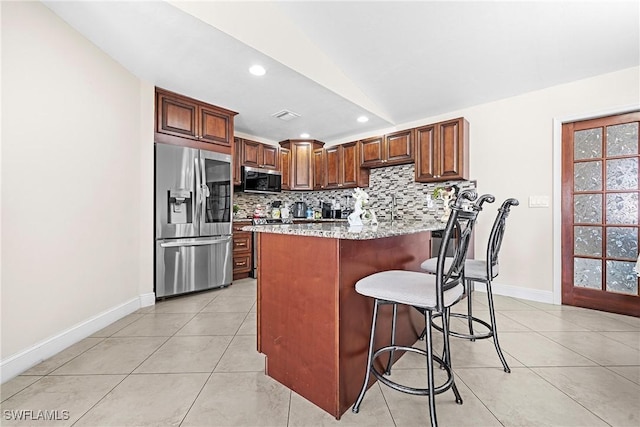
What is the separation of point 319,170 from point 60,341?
3985 mm

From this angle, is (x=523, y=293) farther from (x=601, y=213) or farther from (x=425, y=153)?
(x=425, y=153)

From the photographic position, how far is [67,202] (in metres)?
1.99

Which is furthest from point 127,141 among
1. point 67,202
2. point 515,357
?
point 515,357

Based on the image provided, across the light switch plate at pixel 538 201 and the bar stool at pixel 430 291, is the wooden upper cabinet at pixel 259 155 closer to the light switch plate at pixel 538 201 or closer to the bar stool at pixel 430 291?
the bar stool at pixel 430 291

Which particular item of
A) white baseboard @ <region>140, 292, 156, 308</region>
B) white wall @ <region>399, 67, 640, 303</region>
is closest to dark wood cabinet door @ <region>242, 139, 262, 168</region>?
white baseboard @ <region>140, 292, 156, 308</region>

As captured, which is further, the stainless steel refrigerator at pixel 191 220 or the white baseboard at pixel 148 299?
the stainless steel refrigerator at pixel 191 220

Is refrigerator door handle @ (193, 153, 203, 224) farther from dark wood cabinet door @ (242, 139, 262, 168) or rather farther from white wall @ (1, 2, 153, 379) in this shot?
dark wood cabinet door @ (242, 139, 262, 168)

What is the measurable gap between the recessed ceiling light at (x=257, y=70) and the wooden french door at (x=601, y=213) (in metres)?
3.23

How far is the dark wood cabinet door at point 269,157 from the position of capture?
15.2 feet

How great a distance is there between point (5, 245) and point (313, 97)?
2827 millimetres

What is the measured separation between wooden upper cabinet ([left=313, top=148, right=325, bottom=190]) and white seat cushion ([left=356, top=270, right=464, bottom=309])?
369cm

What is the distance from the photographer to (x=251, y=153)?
4473 millimetres

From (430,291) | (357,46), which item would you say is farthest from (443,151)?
(430,291)

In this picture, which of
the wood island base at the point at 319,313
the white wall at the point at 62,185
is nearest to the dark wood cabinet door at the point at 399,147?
the wood island base at the point at 319,313
